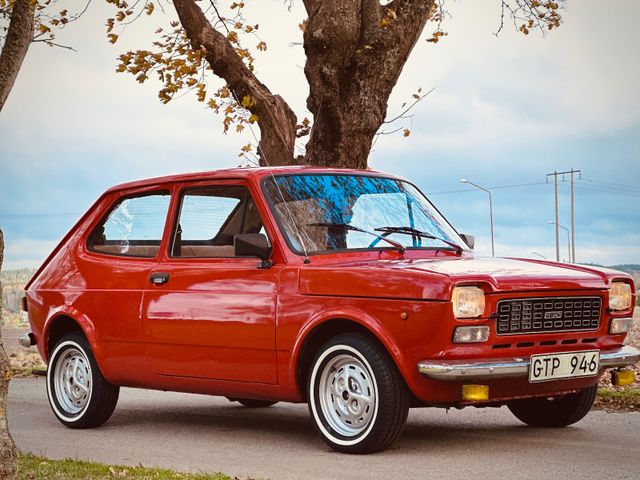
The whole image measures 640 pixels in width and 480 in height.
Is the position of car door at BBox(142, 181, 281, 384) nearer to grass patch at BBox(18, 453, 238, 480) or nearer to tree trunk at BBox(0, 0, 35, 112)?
grass patch at BBox(18, 453, 238, 480)

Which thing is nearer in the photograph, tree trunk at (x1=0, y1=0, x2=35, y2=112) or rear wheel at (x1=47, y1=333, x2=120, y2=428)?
rear wheel at (x1=47, y1=333, x2=120, y2=428)

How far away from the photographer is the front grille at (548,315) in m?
7.30

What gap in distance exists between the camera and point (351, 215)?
846 centimetres

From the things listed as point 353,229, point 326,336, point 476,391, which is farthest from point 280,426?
point 476,391

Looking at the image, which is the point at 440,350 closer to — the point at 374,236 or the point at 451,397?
the point at 451,397

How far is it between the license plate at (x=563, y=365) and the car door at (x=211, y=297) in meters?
1.83

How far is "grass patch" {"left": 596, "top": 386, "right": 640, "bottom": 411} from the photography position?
10.6 metres

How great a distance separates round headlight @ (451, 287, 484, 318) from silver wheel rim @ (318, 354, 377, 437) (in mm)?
744

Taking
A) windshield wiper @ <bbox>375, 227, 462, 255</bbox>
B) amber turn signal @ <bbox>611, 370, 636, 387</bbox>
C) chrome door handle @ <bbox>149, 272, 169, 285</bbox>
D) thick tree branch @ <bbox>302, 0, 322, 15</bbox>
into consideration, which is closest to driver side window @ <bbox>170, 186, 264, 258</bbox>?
chrome door handle @ <bbox>149, 272, 169, 285</bbox>

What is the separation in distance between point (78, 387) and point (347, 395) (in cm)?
314

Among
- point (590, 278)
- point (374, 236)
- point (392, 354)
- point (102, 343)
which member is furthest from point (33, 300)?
point (590, 278)

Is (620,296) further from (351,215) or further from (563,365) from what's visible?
(351,215)

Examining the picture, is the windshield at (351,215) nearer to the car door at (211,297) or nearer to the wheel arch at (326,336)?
the car door at (211,297)

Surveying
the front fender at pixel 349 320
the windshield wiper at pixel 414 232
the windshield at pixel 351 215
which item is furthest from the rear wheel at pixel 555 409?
the front fender at pixel 349 320
